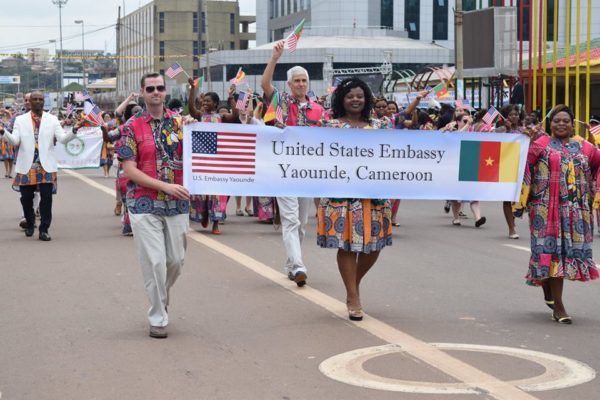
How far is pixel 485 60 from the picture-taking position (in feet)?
85.7

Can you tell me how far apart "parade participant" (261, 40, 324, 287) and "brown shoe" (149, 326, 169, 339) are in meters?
2.33

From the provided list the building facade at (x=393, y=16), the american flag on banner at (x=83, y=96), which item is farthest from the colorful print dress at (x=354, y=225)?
the building facade at (x=393, y=16)

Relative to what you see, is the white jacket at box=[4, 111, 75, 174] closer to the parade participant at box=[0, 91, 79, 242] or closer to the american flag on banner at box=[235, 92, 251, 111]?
the parade participant at box=[0, 91, 79, 242]

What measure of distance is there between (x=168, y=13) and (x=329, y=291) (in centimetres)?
10407

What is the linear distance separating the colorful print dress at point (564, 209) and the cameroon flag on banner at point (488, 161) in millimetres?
426

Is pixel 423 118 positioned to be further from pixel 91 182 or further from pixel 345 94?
pixel 91 182

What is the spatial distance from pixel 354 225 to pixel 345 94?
1.00 metres

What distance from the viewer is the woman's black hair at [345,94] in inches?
325

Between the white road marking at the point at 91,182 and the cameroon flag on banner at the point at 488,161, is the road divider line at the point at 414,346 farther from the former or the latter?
the white road marking at the point at 91,182

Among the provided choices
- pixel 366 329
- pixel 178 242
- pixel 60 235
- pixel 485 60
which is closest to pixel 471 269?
pixel 366 329

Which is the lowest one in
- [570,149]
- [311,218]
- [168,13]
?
[311,218]

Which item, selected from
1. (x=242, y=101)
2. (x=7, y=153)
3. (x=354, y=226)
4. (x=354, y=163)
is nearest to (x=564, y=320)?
(x=354, y=226)

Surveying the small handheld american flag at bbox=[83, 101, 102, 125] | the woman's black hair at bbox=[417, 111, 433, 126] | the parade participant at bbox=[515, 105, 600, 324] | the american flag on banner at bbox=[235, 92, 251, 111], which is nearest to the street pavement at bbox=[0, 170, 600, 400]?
the parade participant at bbox=[515, 105, 600, 324]

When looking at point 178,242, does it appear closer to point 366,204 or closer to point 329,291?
point 366,204
